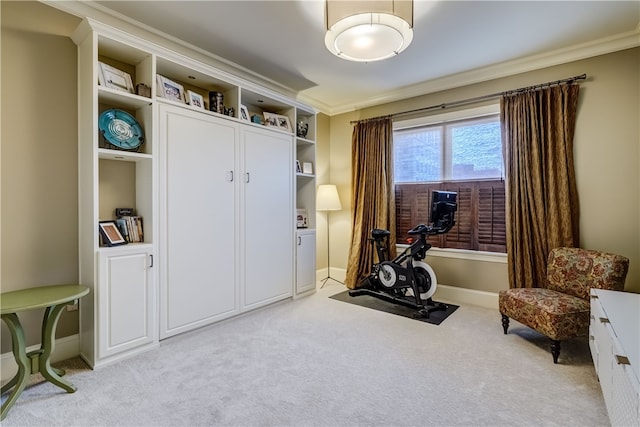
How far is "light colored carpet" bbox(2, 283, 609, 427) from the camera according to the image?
165 cm

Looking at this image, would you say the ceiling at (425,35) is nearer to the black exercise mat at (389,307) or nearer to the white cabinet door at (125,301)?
the white cabinet door at (125,301)

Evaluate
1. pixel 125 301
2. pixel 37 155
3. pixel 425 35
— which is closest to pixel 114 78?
pixel 37 155

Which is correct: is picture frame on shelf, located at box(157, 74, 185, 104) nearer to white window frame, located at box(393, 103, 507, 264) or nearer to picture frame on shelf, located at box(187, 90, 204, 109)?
picture frame on shelf, located at box(187, 90, 204, 109)

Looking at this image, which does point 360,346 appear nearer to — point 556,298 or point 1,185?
point 556,298

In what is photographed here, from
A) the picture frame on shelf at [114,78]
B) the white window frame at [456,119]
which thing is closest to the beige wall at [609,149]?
the white window frame at [456,119]

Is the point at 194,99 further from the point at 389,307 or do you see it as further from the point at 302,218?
the point at 389,307

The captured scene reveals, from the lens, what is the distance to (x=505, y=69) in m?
3.30

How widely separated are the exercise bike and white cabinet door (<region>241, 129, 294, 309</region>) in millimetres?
1048

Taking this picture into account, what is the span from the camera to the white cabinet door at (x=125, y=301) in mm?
2145

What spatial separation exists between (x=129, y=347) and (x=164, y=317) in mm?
310

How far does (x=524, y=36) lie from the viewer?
8.91 ft

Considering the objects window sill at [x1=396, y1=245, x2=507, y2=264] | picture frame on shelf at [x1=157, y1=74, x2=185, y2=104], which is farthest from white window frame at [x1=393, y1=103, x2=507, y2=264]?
picture frame on shelf at [x1=157, y1=74, x2=185, y2=104]

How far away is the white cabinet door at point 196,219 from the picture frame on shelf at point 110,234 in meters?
0.29

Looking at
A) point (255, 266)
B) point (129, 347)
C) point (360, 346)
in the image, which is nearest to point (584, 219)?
point (360, 346)
